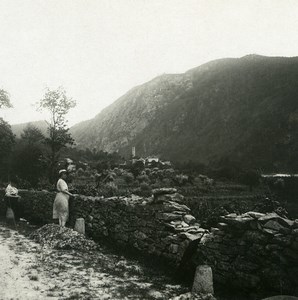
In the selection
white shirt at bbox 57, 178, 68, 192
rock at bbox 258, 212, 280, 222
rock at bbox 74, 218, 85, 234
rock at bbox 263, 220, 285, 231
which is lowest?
rock at bbox 74, 218, 85, 234

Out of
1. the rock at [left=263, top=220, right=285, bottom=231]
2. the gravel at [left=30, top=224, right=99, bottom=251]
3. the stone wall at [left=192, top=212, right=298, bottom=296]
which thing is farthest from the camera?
the gravel at [left=30, top=224, right=99, bottom=251]

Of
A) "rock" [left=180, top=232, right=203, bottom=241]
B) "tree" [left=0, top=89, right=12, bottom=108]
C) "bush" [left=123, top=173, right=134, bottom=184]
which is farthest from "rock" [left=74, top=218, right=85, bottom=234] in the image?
"tree" [left=0, top=89, right=12, bottom=108]

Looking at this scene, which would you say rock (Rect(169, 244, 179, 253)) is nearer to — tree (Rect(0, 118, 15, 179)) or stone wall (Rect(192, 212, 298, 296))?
stone wall (Rect(192, 212, 298, 296))

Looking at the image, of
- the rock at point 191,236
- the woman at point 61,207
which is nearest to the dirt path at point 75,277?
the rock at point 191,236

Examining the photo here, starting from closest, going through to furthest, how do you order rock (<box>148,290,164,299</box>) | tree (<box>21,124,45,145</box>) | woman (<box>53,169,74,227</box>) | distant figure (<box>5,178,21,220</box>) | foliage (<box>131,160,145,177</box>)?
1. rock (<box>148,290,164,299</box>)
2. woman (<box>53,169,74,227</box>)
3. distant figure (<box>5,178,21,220</box>)
4. foliage (<box>131,160,145,177</box>)
5. tree (<box>21,124,45,145</box>)

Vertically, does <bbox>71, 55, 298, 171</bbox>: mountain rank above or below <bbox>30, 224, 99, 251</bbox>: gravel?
above

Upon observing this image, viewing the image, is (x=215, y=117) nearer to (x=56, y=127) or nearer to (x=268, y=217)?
(x=56, y=127)
